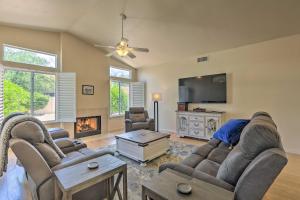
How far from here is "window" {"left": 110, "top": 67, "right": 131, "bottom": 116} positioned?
6078 mm

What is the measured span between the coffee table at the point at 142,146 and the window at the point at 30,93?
104 inches

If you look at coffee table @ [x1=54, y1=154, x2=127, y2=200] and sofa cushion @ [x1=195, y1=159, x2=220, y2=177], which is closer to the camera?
coffee table @ [x1=54, y1=154, x2=127, y2=200]

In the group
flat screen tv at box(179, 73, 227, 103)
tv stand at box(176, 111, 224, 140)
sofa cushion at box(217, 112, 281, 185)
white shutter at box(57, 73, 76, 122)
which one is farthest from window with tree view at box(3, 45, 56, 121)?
sofa cushion at box(217, 112, 281, 185)

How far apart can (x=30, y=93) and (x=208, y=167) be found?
4.73m

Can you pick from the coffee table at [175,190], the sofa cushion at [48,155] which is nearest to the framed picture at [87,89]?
the sofa cushion at [48,155]

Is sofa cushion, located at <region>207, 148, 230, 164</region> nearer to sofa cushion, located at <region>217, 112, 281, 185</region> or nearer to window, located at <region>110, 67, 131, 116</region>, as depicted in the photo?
sofa cushion, located at <region>217, 112, 281, 185</region>

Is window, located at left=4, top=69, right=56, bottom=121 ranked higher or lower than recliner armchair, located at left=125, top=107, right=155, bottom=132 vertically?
higher

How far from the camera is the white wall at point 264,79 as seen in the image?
11.7 feet

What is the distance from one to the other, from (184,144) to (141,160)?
1.67m

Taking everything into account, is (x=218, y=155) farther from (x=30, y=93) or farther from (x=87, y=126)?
(x=30, y=93)

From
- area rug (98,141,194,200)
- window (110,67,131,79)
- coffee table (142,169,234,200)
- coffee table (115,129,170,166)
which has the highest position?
window (110,67,131,79)

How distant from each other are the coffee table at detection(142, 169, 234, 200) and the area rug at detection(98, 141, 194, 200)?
0.98m

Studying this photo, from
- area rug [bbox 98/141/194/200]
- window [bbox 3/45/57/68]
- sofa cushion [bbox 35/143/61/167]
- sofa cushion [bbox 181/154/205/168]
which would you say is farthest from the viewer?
window [bbox 3/45/57/68]

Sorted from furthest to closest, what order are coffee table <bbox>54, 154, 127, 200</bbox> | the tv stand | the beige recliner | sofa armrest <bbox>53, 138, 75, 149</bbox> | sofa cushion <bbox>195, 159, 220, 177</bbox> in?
the tv stand, sofa armrest <bbox>53, 138, 75, 149</bbox>, sofa cushion <bbox>195, 159, 220, 177</bbox>, the beige recliner, coffee table <bbox>54, 154, 127, 200</bbox>
